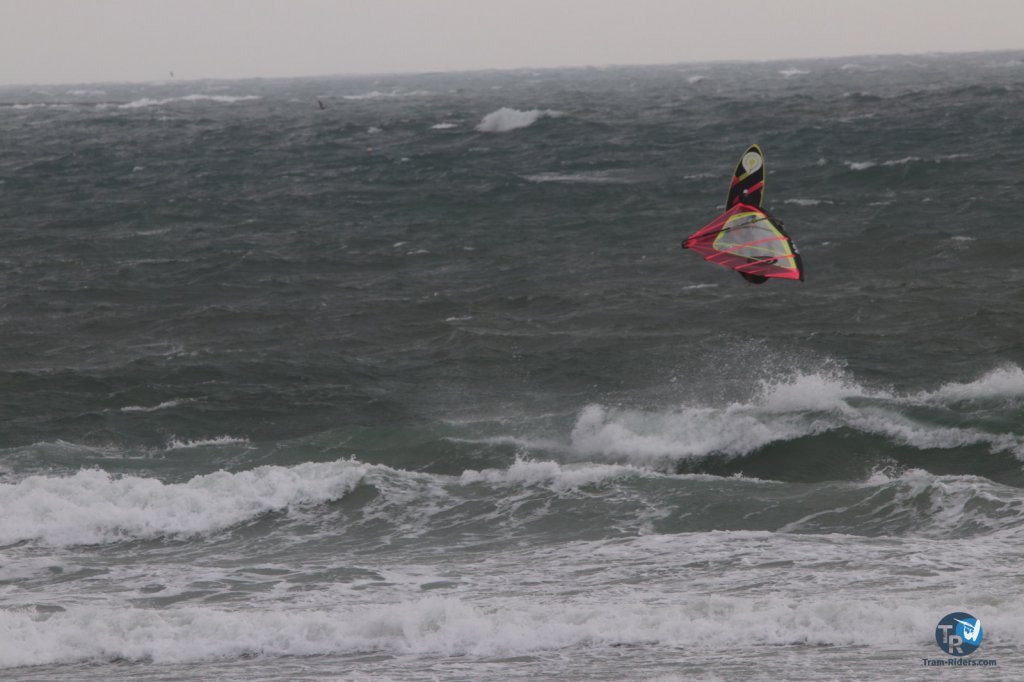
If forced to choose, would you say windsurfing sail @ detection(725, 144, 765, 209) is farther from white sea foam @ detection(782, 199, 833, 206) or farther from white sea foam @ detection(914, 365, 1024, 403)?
white sea foam @ detection(782, 199, 833, 206)

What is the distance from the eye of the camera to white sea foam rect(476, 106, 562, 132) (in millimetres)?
65812

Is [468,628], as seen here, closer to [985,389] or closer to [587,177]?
[985,389]

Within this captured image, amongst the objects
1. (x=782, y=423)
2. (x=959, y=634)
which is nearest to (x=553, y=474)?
(x=782, y=423)

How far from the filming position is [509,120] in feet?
220

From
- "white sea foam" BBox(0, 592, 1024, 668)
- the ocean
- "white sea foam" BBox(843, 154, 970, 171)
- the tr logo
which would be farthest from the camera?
"white sea foam" BBox(843, 154, 970, 171)

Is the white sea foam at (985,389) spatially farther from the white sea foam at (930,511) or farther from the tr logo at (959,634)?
the tr logo at (959,634)

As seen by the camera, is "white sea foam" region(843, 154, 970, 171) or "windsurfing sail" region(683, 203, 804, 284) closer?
"windsurfing sail" region(683, 203, 804, 284)

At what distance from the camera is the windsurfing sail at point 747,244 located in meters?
13.3

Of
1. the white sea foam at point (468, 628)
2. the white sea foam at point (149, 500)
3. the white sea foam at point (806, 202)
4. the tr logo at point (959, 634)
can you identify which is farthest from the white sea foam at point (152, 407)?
the white sea foam at point (806, 202)

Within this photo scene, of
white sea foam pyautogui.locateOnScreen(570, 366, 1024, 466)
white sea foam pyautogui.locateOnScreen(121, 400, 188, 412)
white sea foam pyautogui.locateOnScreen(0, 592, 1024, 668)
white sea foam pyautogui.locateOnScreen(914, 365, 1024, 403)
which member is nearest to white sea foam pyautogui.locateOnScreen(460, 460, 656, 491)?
white sea foam pyautogui.locateOnScreen(570, 366, 1024, 466)

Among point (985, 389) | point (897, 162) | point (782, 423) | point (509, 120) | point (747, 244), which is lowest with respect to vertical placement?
point (782, 423)

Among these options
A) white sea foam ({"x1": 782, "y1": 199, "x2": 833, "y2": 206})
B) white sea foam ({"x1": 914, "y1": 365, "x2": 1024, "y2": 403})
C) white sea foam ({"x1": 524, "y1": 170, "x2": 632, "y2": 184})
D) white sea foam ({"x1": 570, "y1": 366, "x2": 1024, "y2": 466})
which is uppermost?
white sea foam ({"x1": 524, "y1": 170, "x2": 632, "y2": 184})

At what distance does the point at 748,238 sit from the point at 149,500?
787 centimetres

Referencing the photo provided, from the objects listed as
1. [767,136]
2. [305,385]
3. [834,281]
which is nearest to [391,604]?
[305,385]
